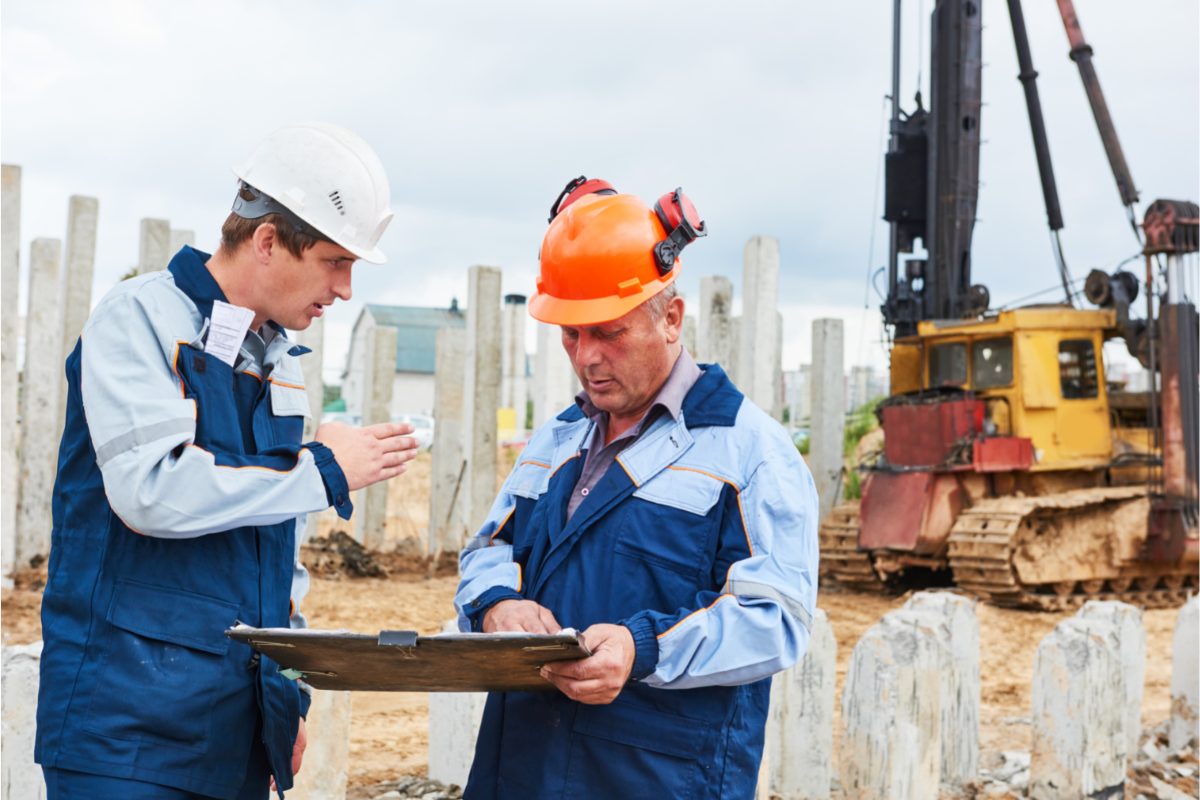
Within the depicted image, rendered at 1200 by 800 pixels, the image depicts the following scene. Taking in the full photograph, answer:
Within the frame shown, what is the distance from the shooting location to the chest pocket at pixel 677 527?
78.8 inches

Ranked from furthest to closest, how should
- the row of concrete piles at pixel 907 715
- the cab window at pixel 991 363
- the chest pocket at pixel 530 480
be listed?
the cab window at pixel 991 363
the row of concrete piles at pixel 907 715
the chest pocket at pixel 530 480

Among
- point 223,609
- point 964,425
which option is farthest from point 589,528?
point 964,425

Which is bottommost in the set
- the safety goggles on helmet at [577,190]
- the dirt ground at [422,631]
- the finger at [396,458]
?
the dirt ground at [422,631]

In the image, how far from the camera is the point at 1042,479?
1062cm

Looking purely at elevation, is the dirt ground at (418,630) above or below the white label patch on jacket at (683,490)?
below

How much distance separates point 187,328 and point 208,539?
1.32 feet

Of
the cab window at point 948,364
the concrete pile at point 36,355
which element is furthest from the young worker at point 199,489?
the cab window at point 948,364

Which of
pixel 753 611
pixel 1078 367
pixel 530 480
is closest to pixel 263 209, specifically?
pixel 530 480

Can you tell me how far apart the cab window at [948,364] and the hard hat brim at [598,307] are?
31.0ft

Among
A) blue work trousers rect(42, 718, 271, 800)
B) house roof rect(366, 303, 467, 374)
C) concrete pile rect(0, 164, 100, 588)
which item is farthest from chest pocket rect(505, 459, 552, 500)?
house roof rect(366, 303, 467, 374)

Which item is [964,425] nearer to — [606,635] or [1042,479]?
[1042,479]

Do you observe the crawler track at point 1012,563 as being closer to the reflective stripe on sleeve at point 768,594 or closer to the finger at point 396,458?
the reflective stripe on sleeve at point 768,594

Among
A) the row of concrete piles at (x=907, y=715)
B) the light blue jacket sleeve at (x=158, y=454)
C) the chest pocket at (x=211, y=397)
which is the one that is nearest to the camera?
the light blue jacket sleeve at (x=158, y=454)

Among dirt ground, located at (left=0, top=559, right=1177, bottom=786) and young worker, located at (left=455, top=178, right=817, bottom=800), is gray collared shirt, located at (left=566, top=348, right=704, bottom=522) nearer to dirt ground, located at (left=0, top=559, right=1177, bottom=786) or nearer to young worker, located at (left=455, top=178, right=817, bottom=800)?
young worker, located at (left=455, top=178, right=817, bottom=800)
